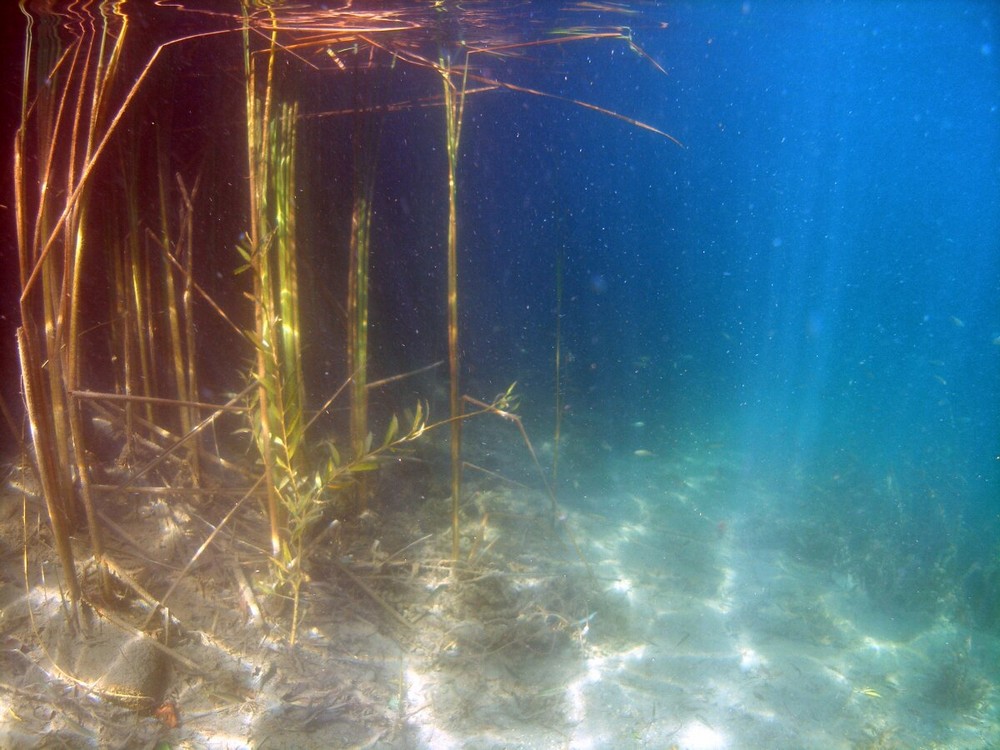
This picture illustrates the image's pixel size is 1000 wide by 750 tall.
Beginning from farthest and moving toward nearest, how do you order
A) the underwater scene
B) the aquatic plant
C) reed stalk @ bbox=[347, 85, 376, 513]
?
reed stalk @ bbox=[347, 85, 376, 513] < the underwater scene < the aquatic plant

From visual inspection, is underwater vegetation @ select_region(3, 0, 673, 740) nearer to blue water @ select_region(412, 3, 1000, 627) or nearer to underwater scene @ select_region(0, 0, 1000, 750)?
underwater scene @ select_region(0, 0, 1000, 750)

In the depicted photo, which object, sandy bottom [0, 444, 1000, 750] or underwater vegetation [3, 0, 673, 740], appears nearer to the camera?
underwater vegetation [3, 0, 673, 740]

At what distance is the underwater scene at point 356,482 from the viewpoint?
9.94 ft

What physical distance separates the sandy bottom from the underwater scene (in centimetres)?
3

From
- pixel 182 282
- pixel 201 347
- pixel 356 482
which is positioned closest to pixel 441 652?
pixel 356 482

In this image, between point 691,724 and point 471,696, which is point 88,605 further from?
point 691,724

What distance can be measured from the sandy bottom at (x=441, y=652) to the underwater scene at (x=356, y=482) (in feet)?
0.08

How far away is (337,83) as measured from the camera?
7559mm

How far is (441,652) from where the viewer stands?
3.79 meters

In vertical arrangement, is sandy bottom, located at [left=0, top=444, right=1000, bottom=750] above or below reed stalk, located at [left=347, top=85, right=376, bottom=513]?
below

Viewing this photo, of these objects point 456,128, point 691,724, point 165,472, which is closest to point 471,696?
point 691,724

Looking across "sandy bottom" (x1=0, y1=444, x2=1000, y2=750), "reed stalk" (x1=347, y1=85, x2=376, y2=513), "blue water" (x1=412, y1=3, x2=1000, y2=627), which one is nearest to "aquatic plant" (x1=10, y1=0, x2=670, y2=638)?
"reed stalk" (x1=347, y1=85, x2=376, y2=513)

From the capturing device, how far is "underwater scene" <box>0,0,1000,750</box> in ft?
9.94

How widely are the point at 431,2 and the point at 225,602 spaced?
6.88m
